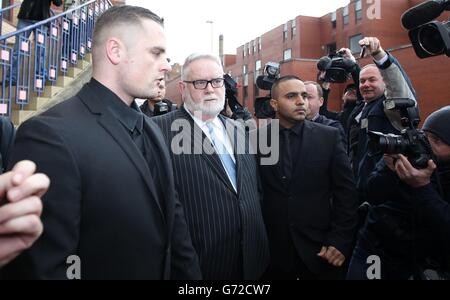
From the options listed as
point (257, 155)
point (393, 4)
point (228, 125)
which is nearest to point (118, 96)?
point (228, 125)

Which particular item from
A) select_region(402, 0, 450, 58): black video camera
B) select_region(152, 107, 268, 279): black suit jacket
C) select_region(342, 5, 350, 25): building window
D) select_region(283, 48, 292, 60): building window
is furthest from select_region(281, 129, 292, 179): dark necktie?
select_region(283, 48, 292, 60): building window

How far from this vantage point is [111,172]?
51.6 inches

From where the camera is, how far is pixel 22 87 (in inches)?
210

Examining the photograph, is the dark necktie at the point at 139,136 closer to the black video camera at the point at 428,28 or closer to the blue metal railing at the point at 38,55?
the black video camera at the point at 428,28

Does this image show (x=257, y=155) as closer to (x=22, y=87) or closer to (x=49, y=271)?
(x=49, y=271)

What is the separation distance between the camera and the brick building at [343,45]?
52.4 feet

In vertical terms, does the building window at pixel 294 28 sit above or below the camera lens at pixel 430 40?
above

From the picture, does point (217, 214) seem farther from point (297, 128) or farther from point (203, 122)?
point (297, 128)

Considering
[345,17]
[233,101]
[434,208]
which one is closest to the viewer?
[434,208]

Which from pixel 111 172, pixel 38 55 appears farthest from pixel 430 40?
pixel 38 55

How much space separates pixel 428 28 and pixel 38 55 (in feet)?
19.4

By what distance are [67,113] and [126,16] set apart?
511 mm

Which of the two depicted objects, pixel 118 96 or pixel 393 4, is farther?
pixel 393 4
